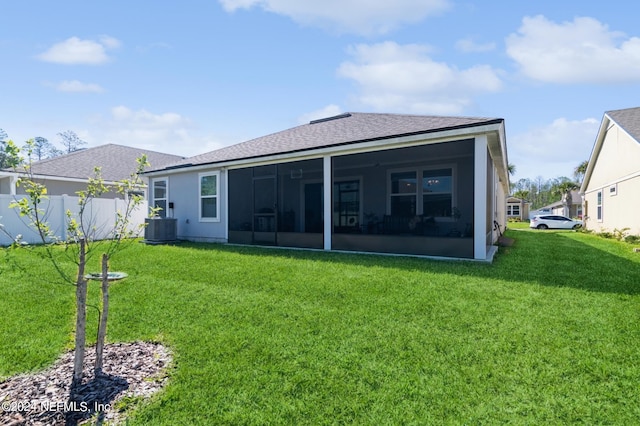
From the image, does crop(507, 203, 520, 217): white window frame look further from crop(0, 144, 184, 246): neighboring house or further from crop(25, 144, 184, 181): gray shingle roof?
crop(0, 144, 184, 246): neighboring house

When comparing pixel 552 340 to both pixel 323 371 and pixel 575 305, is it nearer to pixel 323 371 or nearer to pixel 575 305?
pixel 575 305

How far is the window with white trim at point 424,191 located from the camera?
10586 millimetres

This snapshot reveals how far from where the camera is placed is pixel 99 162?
62.1ft

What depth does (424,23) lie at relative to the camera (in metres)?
9.57

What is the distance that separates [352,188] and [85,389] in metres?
10.2

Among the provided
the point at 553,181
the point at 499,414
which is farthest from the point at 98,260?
the point at 553,181

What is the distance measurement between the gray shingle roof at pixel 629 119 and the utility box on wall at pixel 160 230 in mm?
18299

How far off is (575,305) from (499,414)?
9.79 feet

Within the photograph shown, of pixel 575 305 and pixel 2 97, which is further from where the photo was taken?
pixel 2 97

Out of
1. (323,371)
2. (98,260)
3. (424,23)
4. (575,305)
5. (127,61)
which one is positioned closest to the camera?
(323,371)

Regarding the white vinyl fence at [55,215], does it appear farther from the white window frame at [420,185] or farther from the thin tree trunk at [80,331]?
the thin tree trunk at [80,331]

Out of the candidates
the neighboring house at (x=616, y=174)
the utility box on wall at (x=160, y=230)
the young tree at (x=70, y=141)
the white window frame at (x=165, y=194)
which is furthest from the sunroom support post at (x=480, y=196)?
the young tree at (x=70, y=141)

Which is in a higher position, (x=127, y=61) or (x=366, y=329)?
(x=127, y=61)

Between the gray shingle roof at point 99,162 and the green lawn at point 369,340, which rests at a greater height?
the gray shingle roof at point 99,162
